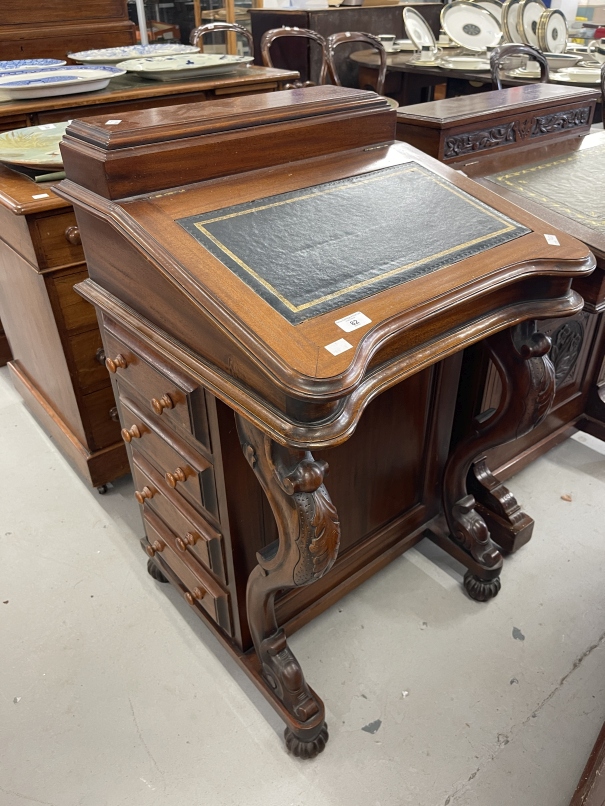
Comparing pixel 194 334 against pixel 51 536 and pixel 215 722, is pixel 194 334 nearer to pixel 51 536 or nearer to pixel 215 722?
pixel 215 722

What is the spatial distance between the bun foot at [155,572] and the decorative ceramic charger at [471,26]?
4285mm

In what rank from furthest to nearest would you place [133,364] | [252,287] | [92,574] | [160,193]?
[92,574] → [133,364] → [160,193] → [252,287]

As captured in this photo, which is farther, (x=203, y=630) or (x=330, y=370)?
(x=203, y=630)

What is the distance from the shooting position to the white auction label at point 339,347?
80 centimetres

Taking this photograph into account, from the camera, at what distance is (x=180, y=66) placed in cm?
244

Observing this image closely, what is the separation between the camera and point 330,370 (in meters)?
0.76

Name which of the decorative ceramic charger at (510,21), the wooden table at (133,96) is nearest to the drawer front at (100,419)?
the wooden table at (133,96)

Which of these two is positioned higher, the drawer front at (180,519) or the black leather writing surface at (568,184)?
the black leather writing surface at (568,184)

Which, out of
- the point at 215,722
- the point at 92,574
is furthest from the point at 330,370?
the point at 92,574

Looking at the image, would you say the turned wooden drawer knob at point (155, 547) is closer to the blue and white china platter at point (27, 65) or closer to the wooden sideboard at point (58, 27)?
the blue and white china platter at point (27, 65)

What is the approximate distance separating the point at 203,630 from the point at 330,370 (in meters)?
1.06

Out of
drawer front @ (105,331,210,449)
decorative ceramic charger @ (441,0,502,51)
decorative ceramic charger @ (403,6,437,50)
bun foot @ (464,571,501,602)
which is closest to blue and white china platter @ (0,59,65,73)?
drawer front @ (105,331,210,449)

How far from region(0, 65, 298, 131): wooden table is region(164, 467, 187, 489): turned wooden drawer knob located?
146cm

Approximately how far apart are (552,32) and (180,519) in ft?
15.8
